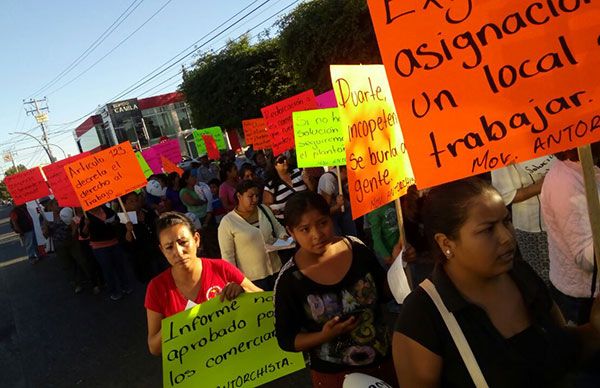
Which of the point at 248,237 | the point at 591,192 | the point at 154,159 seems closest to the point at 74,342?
the point at 248,237

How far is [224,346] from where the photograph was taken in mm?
2391

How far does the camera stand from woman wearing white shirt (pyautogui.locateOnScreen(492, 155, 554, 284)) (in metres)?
3.12

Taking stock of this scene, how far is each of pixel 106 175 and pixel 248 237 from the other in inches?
111

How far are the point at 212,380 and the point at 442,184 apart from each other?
1.59 meters

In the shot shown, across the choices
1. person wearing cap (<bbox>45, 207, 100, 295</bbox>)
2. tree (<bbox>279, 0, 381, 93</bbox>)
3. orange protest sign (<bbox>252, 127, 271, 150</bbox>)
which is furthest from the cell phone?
tree (<bbox>279, 0, 381, 93</bbox>)

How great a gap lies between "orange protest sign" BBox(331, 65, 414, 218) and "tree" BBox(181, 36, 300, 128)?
864 inches

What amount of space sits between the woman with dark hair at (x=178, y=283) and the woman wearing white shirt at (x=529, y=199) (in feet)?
6.53

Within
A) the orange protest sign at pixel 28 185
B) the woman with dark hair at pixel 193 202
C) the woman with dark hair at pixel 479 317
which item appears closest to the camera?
the woman with dark hair at pixel 479 317

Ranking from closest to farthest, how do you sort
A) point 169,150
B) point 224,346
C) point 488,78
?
point 488,78 → point 224,346 → point 169,150

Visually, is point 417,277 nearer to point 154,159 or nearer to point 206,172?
point 206,172

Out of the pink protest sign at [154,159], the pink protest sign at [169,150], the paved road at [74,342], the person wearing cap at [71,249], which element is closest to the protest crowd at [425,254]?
the paved road at [74,342]

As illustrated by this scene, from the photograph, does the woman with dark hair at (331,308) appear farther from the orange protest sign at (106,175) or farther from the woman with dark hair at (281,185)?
the orange protest sign at (106,175)

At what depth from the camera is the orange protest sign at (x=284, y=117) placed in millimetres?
6586

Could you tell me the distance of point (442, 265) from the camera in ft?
4.77
